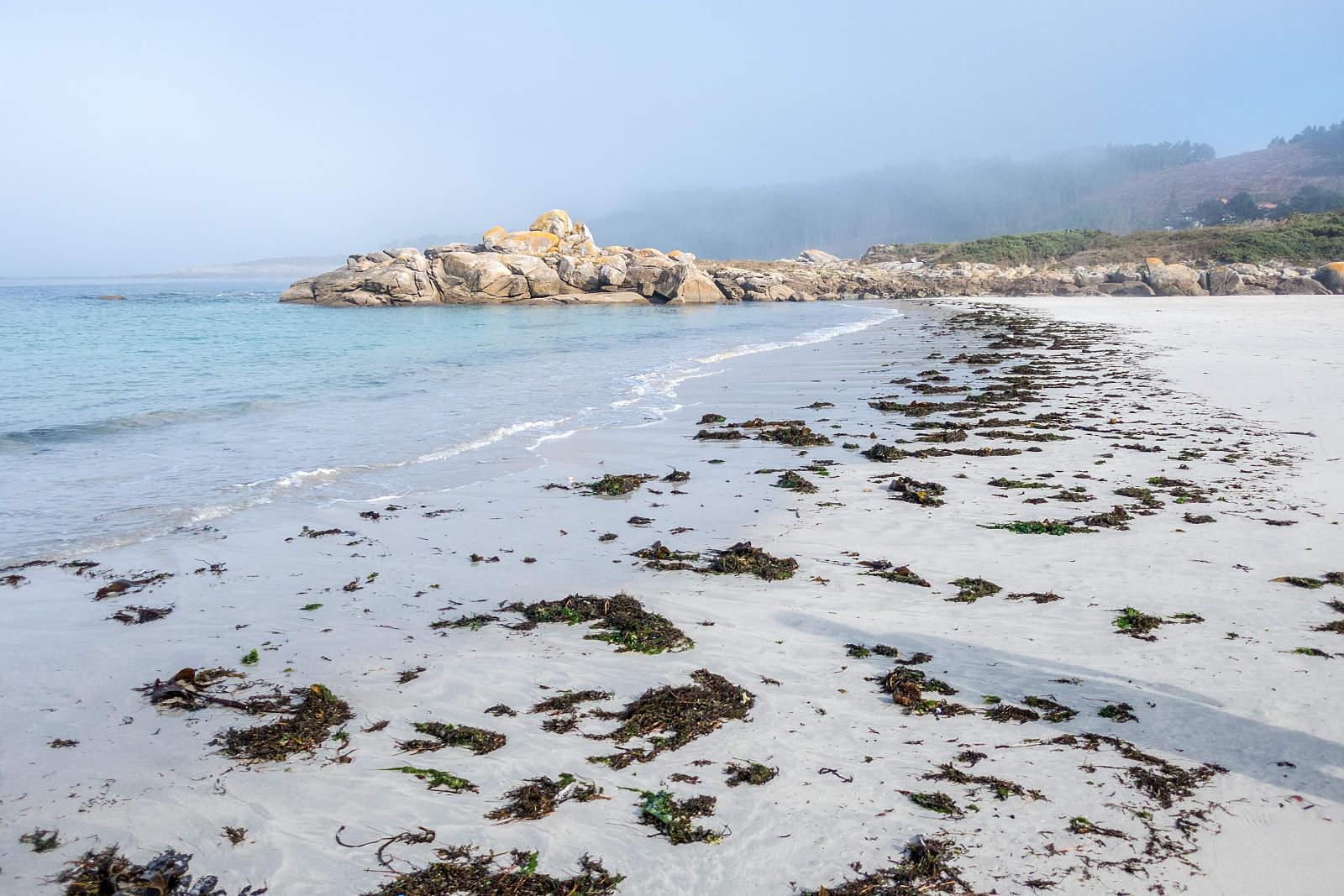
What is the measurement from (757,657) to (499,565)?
89.4 inches

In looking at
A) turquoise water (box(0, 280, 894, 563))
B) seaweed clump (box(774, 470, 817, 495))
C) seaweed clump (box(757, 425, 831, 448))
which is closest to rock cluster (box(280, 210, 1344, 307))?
turquoise water (box(0, 280, 894, 563))

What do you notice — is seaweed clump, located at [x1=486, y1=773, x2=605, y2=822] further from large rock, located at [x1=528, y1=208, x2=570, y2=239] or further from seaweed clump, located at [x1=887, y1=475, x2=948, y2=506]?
large rock, located at [x1=528, y1=208, x2=570, y2=239]

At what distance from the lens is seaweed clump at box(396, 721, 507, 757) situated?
10.1 ft

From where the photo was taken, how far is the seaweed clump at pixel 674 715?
3049 mm

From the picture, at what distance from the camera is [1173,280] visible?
41.9m

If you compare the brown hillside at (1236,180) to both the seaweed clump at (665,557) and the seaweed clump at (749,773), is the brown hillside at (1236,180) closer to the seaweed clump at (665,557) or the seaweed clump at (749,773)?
the seaweed clump at (665,557)

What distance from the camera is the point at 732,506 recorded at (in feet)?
21.3

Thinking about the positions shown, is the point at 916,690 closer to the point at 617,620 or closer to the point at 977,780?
the point at 977,780

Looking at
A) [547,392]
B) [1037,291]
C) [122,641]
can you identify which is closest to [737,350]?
[547,392]

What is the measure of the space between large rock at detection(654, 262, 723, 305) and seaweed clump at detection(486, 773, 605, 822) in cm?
4855

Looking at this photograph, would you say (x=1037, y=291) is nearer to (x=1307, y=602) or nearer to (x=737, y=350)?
(x=737, y=350)


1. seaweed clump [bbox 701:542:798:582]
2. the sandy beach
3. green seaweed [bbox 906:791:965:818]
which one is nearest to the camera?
the sandy beach

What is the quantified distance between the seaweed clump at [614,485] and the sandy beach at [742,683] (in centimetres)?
17

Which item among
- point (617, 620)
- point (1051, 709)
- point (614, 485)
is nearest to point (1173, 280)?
point (614, 485)
